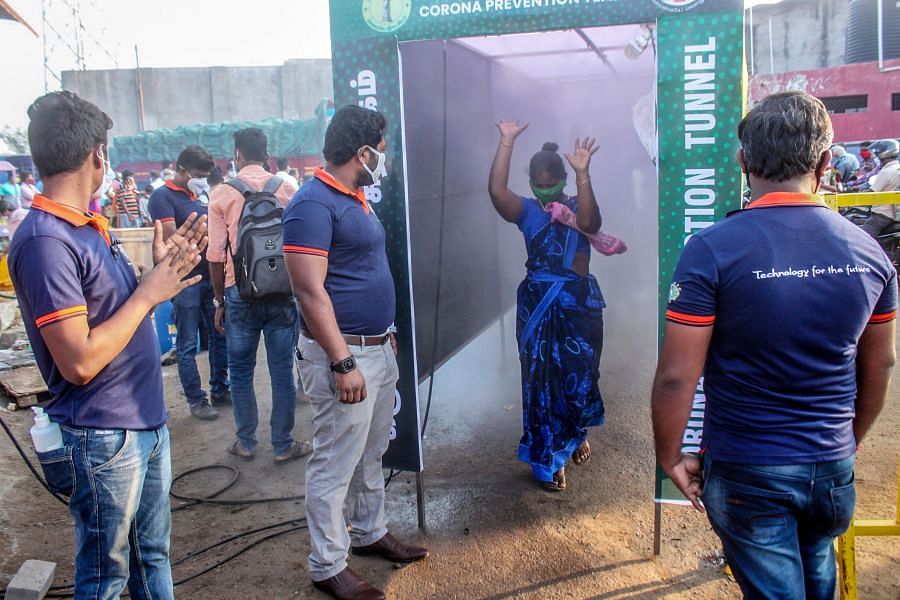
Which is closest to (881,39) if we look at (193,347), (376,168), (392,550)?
(193,347)

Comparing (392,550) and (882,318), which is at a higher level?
(882,318)

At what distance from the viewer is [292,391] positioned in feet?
13.4

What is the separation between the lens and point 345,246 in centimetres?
253

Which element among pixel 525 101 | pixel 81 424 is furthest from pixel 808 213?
pixel 525 101

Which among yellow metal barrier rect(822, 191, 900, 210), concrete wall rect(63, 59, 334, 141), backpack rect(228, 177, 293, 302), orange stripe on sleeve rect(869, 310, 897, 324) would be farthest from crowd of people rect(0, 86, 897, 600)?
concrete wall rect(63, 59, 334, 141)

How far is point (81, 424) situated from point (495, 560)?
196cm

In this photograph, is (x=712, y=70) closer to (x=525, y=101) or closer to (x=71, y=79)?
(x=525, y=101)

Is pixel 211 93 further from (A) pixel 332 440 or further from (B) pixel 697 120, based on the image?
(B) pixel 697 120

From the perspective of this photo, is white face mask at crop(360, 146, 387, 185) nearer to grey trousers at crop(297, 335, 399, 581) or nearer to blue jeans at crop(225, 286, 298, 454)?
grey trousers at crop(297, 335, 399, 581)

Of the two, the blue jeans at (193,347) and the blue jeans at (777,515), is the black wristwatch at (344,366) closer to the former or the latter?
the blue jeans at (777,515)

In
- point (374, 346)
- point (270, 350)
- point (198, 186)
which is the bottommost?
point (270, 350)

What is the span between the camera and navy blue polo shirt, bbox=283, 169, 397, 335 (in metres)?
2.41

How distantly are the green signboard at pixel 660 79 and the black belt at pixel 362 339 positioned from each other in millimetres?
418

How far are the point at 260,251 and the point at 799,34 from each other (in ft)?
94.0
